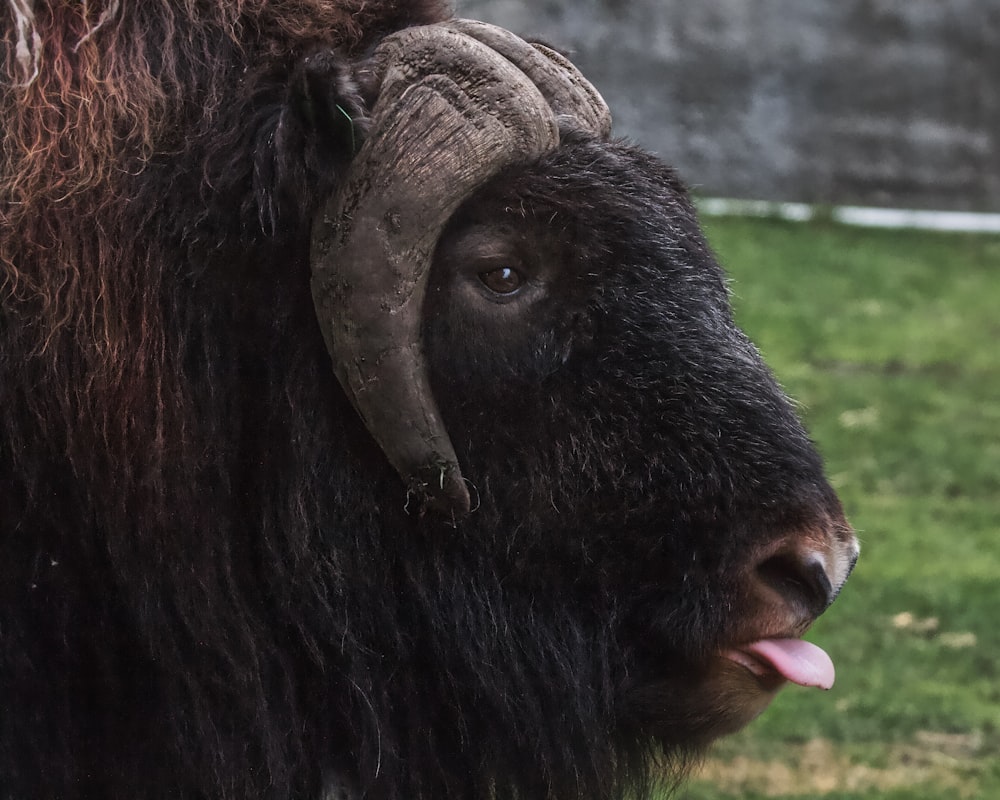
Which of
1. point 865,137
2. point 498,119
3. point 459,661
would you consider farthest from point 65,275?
point 865,137

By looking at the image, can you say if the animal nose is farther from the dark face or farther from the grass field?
the grass field

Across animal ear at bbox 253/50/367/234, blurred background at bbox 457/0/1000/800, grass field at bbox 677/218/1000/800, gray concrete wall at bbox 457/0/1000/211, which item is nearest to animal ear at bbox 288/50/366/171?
animal ear at bbox 253/50/367/234

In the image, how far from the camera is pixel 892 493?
6.45m

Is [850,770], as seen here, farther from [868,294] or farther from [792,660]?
[868,294]

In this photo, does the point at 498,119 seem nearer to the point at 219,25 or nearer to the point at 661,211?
the point at 661,211

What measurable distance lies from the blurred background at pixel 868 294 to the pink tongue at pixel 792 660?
3.89ft

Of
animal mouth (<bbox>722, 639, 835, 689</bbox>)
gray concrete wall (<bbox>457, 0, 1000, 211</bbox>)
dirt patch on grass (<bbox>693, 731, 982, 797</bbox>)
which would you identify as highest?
animal mouth (<bbox>722, 639, 835, 689</bbox>)

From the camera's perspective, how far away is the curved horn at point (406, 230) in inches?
88.3

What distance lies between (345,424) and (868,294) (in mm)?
7944

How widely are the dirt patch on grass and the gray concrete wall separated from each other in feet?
25.5

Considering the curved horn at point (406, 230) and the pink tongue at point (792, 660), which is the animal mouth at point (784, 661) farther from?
the curved horn at point (406, 230)

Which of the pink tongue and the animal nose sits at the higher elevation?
the animal nose

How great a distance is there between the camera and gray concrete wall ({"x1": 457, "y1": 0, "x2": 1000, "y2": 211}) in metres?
11.5

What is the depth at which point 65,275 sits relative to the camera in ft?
7.37
